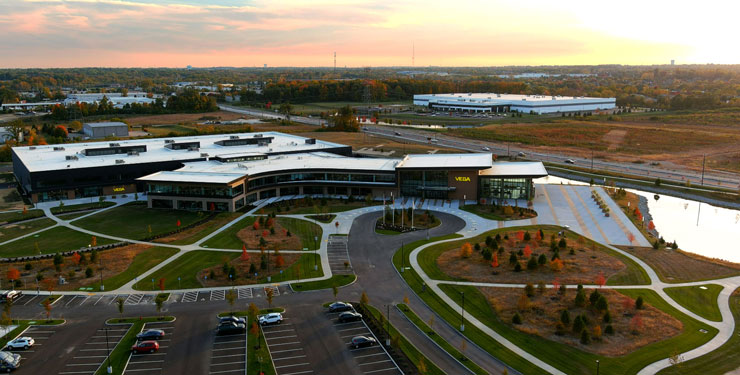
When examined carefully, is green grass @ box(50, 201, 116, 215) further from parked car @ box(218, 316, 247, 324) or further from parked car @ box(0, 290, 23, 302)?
parked car @ box(218, 316, 247, 324)

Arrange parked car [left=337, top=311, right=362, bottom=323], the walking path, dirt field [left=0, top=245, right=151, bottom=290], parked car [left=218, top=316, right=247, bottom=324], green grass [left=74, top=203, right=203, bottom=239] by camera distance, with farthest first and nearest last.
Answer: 1. green grass [left=74, top=203, right=203, bottom=239]
2. dirt field [left=0, top=245, right=151, bottom=290]
3. parked car [left=337, top=311, right=362, bottom=323]
4. parked car [left=218, top=316, right=247, bottom=324]
5. the walking path

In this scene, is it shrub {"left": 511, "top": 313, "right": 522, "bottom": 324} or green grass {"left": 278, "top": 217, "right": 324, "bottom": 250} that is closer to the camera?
shrub {"left": 511, "top": 313, "right": 522, "bottom": 324}

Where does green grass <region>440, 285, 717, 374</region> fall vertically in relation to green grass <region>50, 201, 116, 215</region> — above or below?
below

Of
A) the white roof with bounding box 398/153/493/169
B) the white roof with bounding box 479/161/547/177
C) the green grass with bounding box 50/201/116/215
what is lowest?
the green grass with bounding box 50/201/116/215

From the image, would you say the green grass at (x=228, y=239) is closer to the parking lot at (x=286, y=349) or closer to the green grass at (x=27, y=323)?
the green grass at (x=27, y=323)

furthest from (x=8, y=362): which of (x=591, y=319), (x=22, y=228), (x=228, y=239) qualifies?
(x=591, y=319)

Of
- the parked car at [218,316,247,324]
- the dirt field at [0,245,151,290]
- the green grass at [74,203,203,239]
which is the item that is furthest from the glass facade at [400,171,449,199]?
the parked car at [218,316,247,324]

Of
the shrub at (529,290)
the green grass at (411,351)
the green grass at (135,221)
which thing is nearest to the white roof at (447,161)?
the green grass at (135,221)

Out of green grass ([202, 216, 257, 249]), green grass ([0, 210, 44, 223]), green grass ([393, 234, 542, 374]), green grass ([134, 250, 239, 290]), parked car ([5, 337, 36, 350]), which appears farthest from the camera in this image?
green grass ([0, 210, 44, 223])
